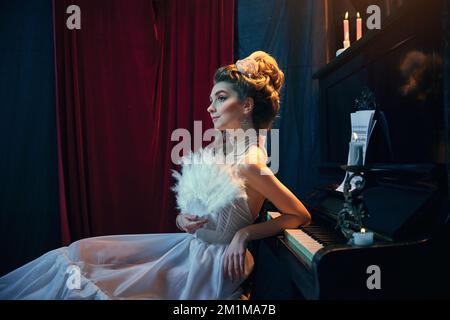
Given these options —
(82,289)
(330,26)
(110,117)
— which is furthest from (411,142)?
(110,117)

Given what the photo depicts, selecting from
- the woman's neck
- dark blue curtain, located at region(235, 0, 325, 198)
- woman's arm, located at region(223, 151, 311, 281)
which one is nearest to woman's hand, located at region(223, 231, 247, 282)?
woman's arm, located at region(223, 151, 311, 281)

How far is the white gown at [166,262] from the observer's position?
1435mm

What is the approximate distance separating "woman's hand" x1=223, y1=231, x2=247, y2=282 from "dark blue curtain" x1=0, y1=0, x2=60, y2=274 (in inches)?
98.9

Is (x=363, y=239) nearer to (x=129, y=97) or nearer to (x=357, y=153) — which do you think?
(x=357, y=153)

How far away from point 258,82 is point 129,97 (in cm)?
196

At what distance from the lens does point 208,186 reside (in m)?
1.56

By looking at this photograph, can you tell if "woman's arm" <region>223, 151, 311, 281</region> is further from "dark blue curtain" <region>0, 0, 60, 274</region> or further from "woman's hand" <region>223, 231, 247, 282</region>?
"dark blue curtain" <region>0, 0, 60, 274</region>

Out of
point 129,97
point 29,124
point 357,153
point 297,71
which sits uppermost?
point 297,71

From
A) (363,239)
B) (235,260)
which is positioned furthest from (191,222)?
(363,239)

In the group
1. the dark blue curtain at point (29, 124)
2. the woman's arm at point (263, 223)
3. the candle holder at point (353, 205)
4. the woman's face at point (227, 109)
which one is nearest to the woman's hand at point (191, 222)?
the woman's arm at point (263, 223)

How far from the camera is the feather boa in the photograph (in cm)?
152
